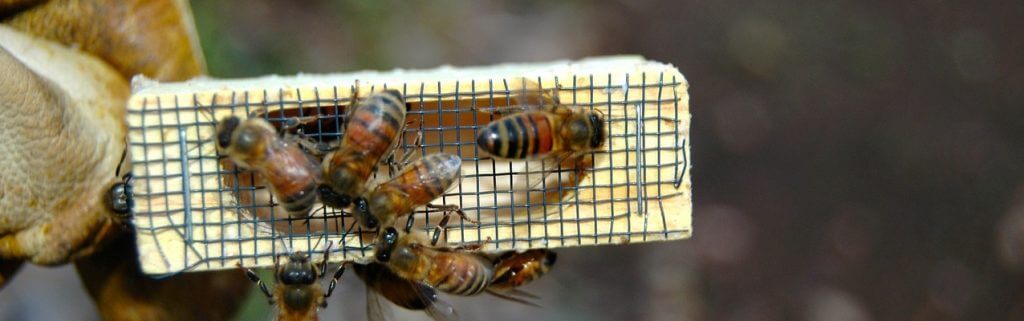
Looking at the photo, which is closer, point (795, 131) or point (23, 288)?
point (23, 288)

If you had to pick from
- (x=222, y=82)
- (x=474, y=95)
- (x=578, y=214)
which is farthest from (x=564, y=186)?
(x=222, y=82)

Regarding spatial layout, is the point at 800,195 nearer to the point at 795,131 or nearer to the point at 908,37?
the point at 795,131

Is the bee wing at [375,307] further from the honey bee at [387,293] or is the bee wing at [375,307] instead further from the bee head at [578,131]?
the bee head at [578,131]

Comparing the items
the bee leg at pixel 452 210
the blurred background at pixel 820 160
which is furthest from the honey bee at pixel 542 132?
the blurred background at pixel 820 160

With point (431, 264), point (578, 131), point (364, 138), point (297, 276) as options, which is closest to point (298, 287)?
point (297, 276)

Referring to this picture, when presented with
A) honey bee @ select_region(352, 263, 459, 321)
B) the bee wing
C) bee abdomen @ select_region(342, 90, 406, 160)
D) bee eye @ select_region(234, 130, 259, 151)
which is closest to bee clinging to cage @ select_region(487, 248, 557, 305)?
honey bee @ select_region(352, 263, 459, 321)

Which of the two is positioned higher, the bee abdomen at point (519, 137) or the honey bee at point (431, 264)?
the bee abdomen at point (519, 137)

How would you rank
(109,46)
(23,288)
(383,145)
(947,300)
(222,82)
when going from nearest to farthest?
(383,145) → (222,82) → (109,46) → (23,288) → (947,300)
